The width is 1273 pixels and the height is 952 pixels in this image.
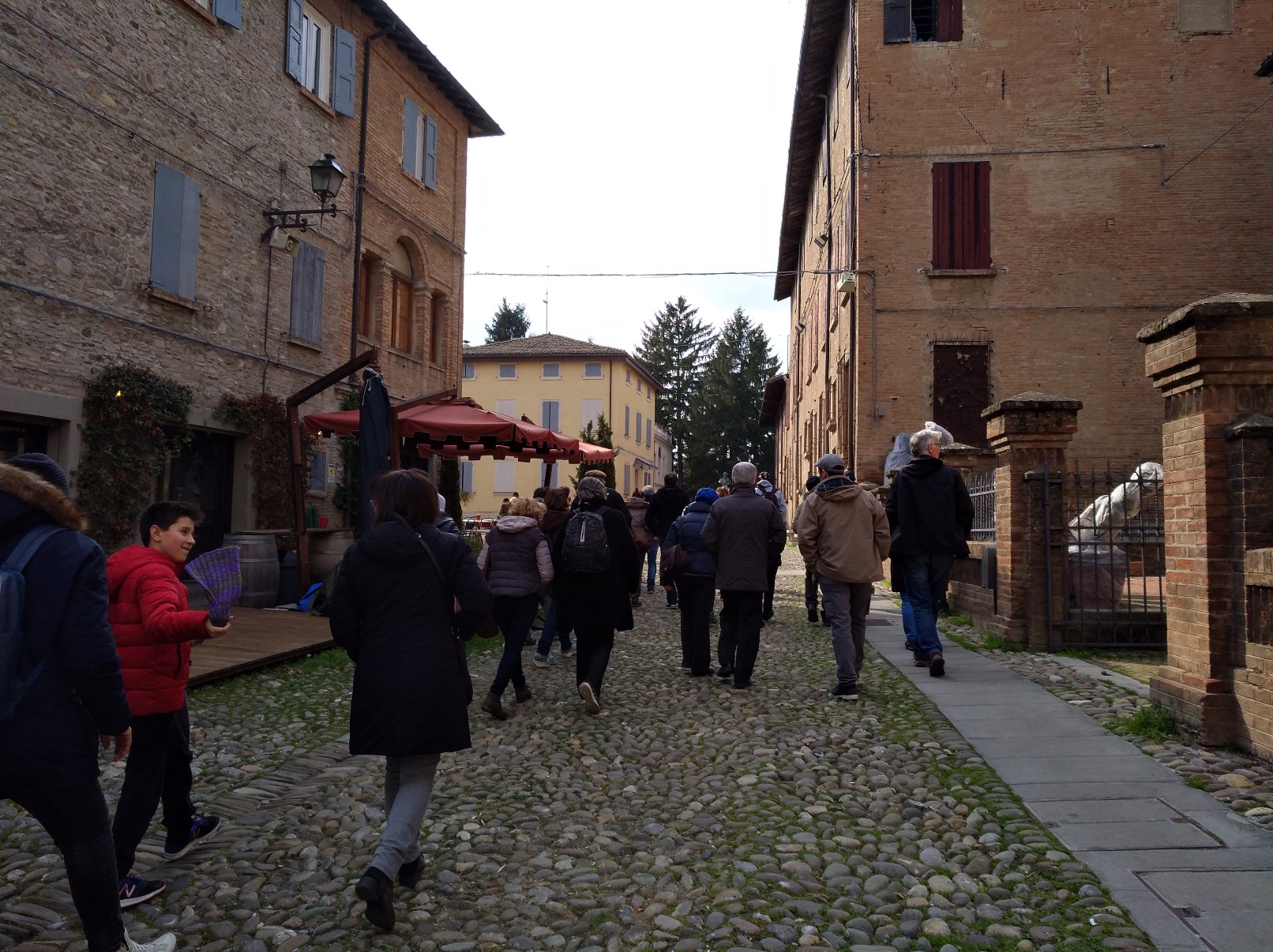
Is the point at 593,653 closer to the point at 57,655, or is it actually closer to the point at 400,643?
the point at 400,643

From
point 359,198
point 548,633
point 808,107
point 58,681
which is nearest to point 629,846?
point 58,681

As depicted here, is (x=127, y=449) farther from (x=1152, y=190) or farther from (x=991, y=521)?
(x=1152, y=190)

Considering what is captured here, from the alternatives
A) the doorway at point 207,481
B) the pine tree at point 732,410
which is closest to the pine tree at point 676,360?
the pine tree at point 732,410

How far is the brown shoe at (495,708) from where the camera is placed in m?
6.63

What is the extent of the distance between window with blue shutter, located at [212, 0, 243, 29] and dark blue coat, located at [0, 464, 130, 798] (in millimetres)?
11753

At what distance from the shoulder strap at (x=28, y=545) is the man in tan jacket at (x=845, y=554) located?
5090mm

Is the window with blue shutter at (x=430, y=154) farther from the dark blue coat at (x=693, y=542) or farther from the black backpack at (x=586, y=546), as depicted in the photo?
the black backpack at (x=586, y=546)

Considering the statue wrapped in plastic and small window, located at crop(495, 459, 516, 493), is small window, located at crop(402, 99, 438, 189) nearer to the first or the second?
the statue wrapped in plastic

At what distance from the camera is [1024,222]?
18.3 metres

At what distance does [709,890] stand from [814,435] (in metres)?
25.2

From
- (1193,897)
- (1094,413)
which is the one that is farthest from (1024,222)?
(1193,897)

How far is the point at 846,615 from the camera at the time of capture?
7004 mm

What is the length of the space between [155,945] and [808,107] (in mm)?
24159

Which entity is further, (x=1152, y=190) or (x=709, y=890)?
(x=1152, y=190)
